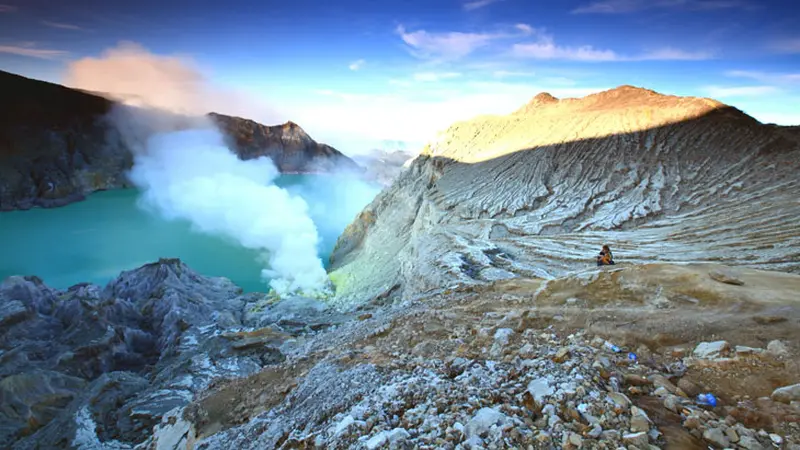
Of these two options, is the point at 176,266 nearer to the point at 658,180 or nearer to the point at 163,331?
the point at 163,331

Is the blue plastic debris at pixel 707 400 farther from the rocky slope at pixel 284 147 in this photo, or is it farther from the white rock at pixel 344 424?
the rocky slope at pixel 284 147

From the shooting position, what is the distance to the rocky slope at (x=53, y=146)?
111ft

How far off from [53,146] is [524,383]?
4860 cm

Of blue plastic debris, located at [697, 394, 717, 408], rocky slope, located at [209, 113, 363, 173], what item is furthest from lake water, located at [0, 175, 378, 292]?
blue plastic debris, located at [697, 394, 717, 408]

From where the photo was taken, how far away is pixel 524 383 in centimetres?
255

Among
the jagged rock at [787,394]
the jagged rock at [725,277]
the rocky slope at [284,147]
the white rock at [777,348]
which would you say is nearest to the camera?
the jagged rock at [787,394]

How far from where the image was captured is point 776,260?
698 centimetres

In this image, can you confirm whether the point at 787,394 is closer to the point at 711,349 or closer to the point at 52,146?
the point at 711,349

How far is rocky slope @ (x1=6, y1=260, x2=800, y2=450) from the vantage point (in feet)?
6.74

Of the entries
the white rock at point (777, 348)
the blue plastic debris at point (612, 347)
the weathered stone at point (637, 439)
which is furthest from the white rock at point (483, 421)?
the white rock at point (777, 348)

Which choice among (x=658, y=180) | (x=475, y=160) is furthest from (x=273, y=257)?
(x=658, y=180)

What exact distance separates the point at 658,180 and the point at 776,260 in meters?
7.07

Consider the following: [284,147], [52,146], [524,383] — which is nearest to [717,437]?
[524,383]

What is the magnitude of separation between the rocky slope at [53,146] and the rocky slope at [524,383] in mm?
36669
